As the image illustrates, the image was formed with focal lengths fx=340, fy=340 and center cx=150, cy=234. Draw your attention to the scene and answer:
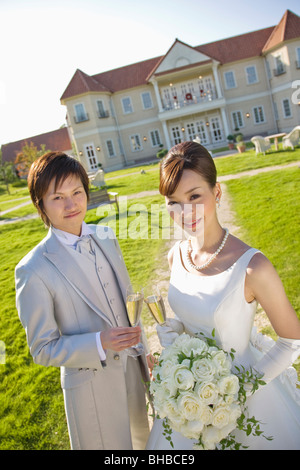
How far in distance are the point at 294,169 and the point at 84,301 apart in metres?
12.8

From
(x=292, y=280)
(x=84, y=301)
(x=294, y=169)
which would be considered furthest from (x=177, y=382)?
(x=294, y=169)

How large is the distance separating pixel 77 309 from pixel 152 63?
128ft

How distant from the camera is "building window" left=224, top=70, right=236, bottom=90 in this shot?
112ft

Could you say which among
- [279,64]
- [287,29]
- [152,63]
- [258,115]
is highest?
[152,63]

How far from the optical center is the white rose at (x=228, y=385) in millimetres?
1775

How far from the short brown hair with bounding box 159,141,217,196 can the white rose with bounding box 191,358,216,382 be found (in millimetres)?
1184

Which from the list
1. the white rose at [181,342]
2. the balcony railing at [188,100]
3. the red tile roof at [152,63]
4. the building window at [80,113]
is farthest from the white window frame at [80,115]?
the white rose at [181,342]

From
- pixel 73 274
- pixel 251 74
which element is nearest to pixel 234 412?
pixel 73 274

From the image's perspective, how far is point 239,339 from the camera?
2289mm

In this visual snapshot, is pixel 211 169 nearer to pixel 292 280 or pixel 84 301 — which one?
pixel 84 301

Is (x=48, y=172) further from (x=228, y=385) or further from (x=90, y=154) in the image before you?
(x=90, y=154)

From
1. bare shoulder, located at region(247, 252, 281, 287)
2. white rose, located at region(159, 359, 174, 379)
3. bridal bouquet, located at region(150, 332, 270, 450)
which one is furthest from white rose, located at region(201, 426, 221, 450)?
bare shoulder, located at region(247, 252, 281, 287)

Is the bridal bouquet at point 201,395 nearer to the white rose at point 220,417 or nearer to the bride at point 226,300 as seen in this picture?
the white rose at point 220,417
